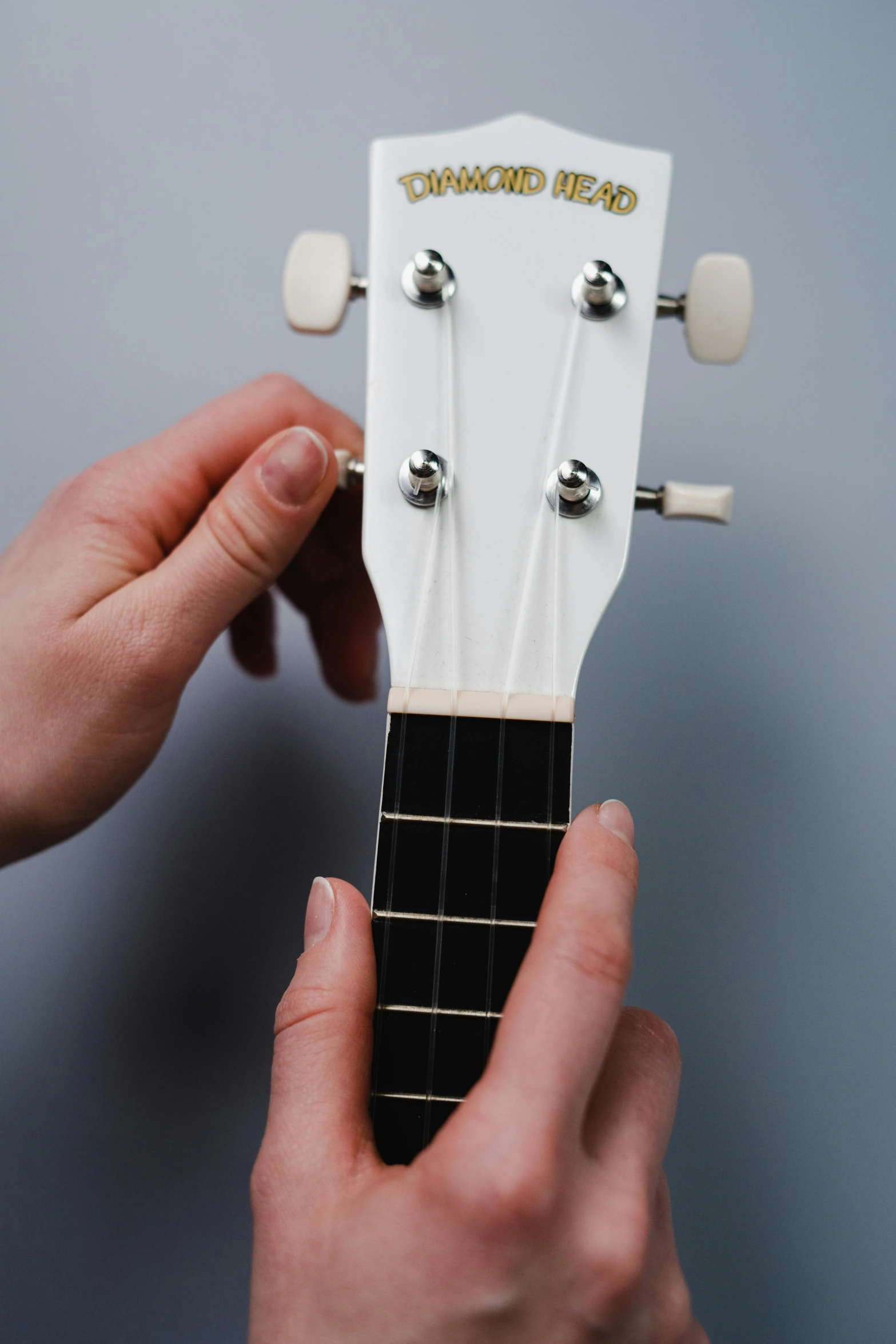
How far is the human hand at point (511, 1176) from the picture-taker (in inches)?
18.7

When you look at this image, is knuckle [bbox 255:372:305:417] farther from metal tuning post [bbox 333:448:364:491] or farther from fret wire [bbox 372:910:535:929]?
fret wire [bbox 372:910:535:929]

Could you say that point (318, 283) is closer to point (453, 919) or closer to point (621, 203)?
point (621, 203)

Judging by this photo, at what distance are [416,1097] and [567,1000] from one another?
179mm

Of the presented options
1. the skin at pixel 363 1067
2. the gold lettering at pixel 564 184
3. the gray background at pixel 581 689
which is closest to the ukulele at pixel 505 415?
the gold lettering at pixel 564 184

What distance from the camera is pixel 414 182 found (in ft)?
2.33

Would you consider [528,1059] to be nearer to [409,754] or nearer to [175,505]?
[409,754]

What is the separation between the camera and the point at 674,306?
0.73m

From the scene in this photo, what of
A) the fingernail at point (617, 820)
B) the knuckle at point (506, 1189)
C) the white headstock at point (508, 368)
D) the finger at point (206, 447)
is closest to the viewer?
the knuckle at point (506, 1189)

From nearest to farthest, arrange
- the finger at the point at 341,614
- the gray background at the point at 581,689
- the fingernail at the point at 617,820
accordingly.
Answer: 1. the fingernail at the point at 617,820
2. the gray background at the point at 581,689
3. the finger at the point at 341,614

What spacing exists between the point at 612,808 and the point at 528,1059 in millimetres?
168

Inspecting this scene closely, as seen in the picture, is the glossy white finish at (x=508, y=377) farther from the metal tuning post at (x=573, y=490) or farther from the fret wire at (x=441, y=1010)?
the fret wire at (x=441, y=1010)

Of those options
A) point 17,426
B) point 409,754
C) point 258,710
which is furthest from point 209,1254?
point 17,426

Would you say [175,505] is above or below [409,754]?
above

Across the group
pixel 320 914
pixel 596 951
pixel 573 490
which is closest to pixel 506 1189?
pixel 596 951
